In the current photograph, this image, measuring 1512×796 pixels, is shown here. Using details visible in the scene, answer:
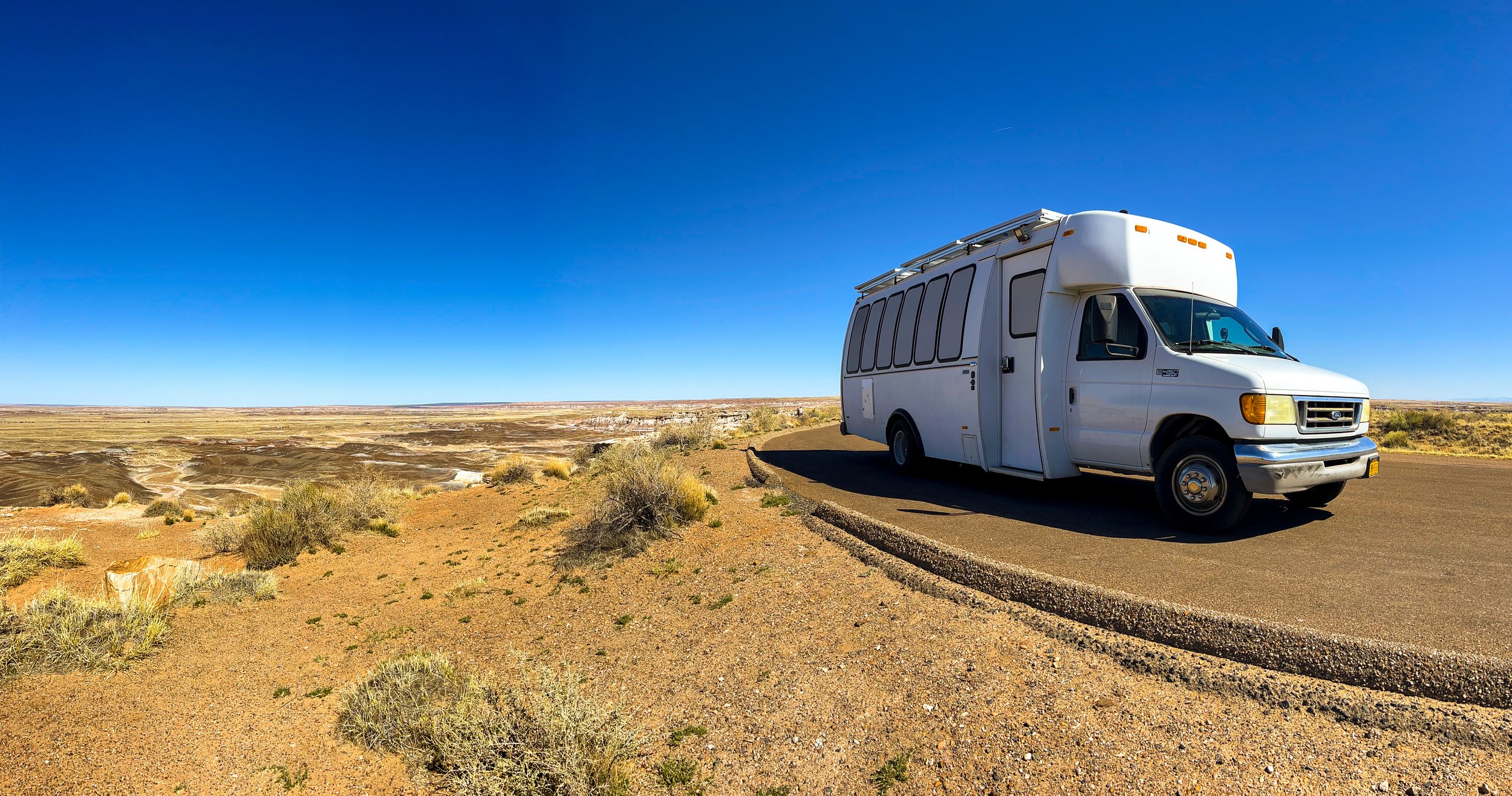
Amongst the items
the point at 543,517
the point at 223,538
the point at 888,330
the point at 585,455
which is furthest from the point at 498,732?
the point at 585,455

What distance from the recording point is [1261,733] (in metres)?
2.64

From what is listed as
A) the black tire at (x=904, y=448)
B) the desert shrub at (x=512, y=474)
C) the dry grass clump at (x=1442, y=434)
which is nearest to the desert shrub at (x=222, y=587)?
the desert shrub at (x=512, y=474)

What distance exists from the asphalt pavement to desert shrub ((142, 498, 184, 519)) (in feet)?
53.0

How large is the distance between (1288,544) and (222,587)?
11.4 meters

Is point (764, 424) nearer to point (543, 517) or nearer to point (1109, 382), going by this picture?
point (543, 517)

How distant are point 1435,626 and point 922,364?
625 cm

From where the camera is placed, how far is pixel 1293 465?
501 cm

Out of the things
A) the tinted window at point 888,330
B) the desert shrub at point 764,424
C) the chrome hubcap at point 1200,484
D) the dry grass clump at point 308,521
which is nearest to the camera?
the chrome hubcap at point 1200,484

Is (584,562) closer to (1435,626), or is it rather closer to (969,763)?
(969,763)

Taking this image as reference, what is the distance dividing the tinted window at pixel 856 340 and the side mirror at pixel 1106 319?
5348 millimetres

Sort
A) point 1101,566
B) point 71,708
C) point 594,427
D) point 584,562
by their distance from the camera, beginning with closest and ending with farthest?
point 71,708 < point 1101,566 < point 584,562 < point 594,427

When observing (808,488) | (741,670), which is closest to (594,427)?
(808,488)

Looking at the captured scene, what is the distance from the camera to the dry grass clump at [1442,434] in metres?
14.7

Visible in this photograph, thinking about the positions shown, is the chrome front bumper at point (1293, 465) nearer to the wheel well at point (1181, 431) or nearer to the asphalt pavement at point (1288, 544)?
the wheel well at point (1181, 431)
